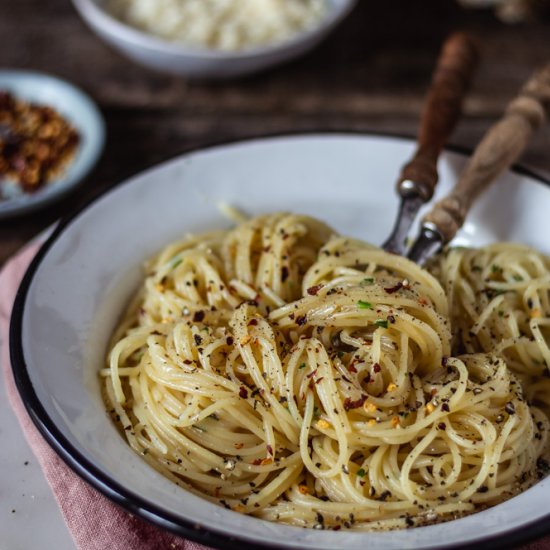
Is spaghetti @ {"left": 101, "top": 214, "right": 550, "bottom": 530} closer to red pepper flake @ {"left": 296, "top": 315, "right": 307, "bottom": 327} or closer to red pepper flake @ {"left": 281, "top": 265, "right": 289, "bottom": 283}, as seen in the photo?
red pepper flake @ {"left": 296, "top": 315, "right": 307, "bottom": 327}

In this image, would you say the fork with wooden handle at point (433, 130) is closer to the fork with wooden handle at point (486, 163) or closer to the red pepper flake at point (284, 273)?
the fork with wooden handle at point (486, 163)

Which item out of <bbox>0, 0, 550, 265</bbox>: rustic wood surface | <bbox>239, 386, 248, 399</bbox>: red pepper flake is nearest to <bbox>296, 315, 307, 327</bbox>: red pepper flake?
<bbox>239, 386, 248, 399</bbox>: red pepper flake

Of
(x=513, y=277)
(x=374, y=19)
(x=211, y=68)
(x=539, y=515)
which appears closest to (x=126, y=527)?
(x=539, y=515)

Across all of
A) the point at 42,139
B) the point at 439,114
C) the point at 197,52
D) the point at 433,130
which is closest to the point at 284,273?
the point at 433,130

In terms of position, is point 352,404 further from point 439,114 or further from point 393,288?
point 439,114

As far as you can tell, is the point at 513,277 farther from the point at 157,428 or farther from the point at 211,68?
the point at 211,68
